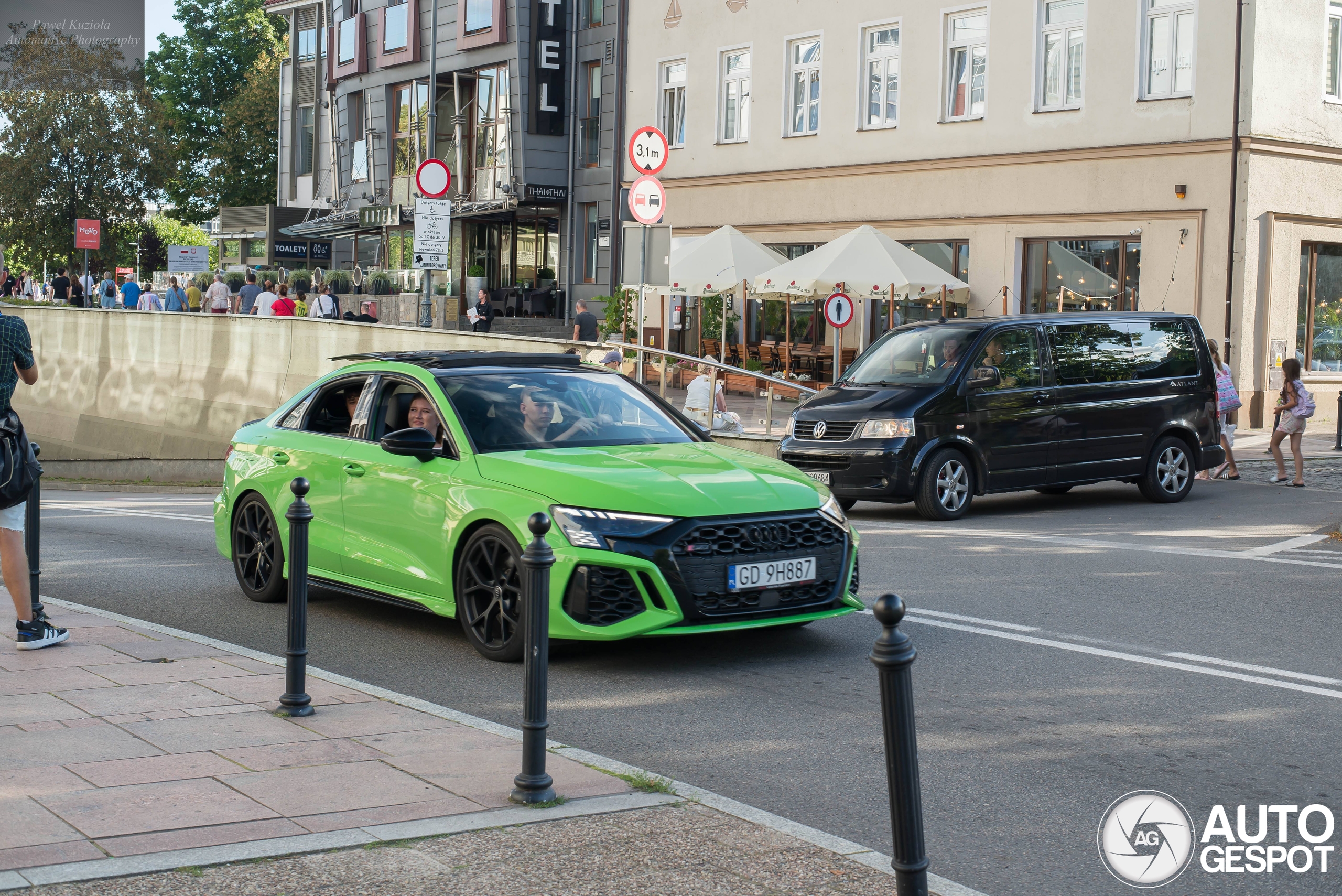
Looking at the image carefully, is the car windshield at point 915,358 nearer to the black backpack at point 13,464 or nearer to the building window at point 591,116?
the black backpack at point 13,464

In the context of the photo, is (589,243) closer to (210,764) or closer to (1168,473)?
(1168,473)

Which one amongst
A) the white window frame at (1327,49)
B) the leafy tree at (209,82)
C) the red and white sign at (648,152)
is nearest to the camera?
the red and white sign at (648,152)

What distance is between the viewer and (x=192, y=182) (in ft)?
233

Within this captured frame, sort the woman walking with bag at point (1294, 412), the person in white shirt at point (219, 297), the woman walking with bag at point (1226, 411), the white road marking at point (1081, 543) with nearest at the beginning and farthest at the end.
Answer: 1. the white road marking at point (1081, 543)
2. the woman walking with bag at point (1294, 412)
3. the woman walking with bag at point (1226, 411)
4. the person in white shirt at point (219, 297)

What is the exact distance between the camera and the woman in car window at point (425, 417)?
27.3 ft

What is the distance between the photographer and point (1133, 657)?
783 cm

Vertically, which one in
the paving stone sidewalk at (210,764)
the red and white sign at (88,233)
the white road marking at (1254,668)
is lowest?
the paving stone sidewalk at (210,764)

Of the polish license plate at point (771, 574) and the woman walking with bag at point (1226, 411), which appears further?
the woman walking with bag at point (1226, 411)

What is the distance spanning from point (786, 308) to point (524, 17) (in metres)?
11.8

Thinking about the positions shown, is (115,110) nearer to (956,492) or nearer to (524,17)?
(524,17)

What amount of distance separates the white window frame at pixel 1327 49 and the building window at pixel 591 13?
17.4 m

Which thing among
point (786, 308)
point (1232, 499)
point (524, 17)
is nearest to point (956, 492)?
point (1232, 499)

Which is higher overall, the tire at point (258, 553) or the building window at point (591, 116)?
the building window at point (591, 116)

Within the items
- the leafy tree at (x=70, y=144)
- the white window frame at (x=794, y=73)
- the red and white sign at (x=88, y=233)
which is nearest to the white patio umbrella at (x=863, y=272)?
the white window frame at (x=794, y=73)
